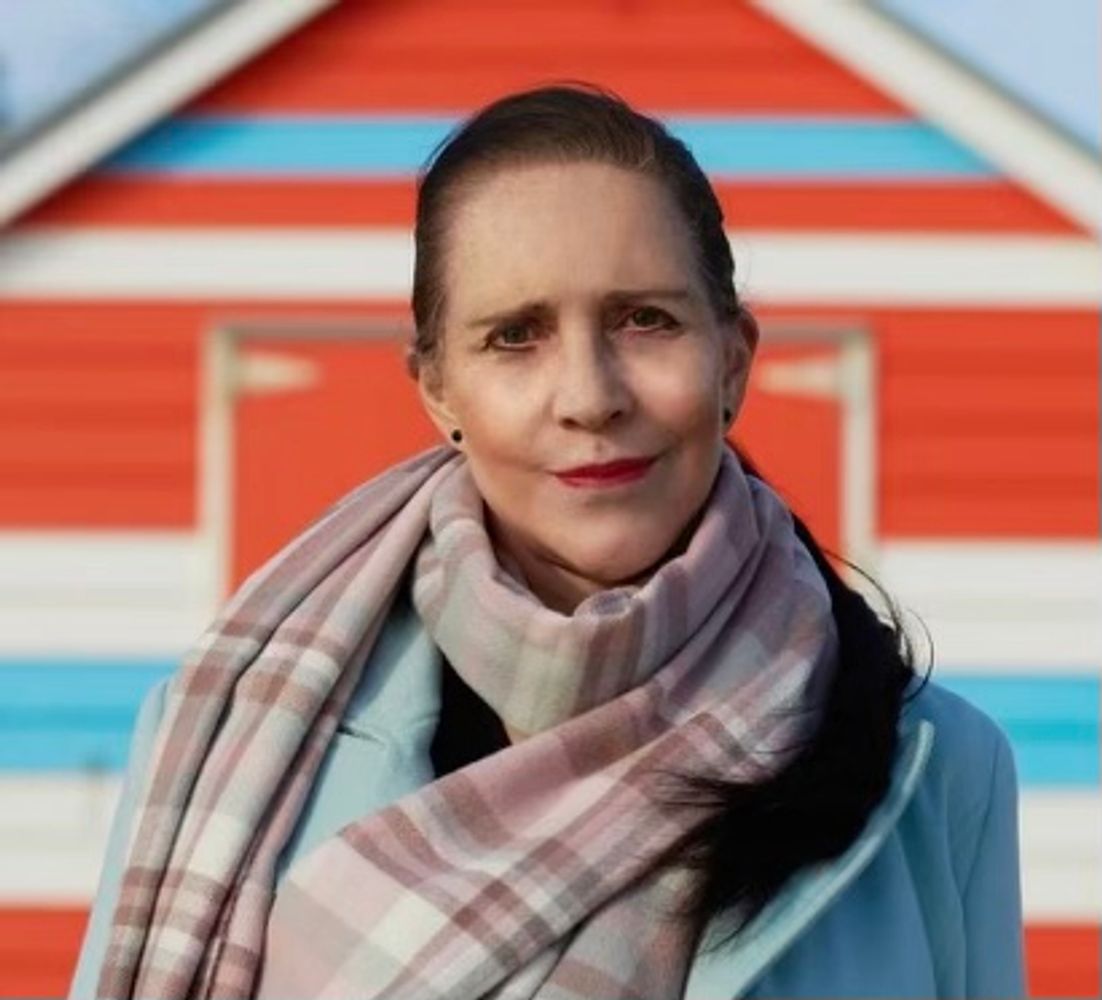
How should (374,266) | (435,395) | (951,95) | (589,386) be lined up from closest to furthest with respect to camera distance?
(589,386) → (435,395) → (951,95) → (374,266)

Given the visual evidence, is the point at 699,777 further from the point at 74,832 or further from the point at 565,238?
the point at 74,832

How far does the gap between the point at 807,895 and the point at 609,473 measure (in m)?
0.43

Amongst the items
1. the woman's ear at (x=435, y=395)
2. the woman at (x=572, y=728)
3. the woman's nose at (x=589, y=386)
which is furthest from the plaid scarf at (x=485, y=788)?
the woman's nose at (x=589, y=386)

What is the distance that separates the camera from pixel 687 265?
263 centimetres

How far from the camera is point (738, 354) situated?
8.93ft

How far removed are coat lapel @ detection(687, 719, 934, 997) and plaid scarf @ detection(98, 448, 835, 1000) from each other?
0.06 metres

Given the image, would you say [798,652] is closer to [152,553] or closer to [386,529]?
[386,529]

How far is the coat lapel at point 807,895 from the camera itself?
259 cm

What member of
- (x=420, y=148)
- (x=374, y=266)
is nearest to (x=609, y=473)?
(x=374, y=266)

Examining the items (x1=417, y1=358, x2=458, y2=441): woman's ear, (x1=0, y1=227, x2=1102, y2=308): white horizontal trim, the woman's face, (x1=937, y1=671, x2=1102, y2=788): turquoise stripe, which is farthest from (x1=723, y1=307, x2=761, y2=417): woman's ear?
(x1=937, y1=671, x2=1102, y2=788): turquoise stripe

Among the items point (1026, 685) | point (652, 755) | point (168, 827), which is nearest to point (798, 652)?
point (652, 755)

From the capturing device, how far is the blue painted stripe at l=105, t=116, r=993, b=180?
25.5 ft

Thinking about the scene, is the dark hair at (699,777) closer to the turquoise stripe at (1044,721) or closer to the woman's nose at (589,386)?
the woman's nose at (589,386)

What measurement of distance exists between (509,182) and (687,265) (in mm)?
191
